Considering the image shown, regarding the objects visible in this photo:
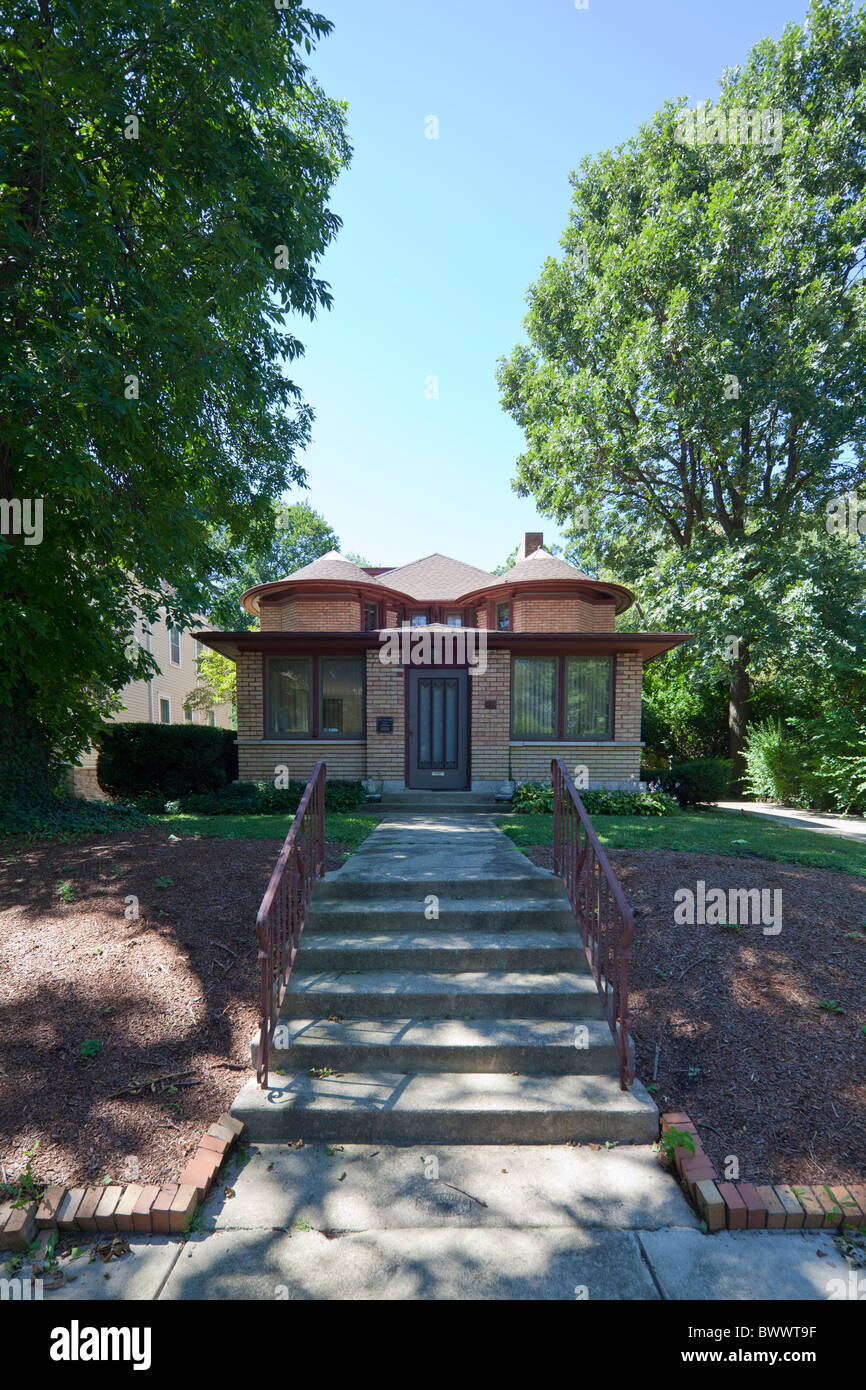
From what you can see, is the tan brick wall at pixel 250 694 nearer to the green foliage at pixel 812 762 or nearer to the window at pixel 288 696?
the window at pixel 288 696

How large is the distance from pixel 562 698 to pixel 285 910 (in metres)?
8.72

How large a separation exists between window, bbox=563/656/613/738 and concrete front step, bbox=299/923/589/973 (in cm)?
792

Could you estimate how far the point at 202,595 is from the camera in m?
7.68

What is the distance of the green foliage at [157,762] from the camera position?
1152 centimetres

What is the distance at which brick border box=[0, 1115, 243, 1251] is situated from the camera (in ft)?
8.56

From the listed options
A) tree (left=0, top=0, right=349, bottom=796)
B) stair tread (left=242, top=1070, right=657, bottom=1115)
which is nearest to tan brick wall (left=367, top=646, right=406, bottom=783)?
tree (left=0, top=0, right=349, bottom=796)

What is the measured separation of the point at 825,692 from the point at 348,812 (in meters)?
12.3

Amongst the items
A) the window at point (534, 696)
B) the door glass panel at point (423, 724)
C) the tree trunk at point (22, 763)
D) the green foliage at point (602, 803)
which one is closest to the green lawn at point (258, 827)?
the tree trunk at point (22, 763)

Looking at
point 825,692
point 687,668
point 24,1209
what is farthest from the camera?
point 687,668

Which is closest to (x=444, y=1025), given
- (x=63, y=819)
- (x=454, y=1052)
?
(x=454, y=1052)

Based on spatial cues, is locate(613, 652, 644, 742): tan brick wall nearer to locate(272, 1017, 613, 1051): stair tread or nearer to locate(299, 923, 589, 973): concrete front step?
locate(299, 923, 589, 973): concrete front step

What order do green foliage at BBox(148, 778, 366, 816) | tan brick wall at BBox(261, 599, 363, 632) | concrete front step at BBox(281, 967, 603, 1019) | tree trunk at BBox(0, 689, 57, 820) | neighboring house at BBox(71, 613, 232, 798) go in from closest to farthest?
concrete front step at BBox(281, 967, 603, 1019) → tree trunk at BBox(0, 689, 57, 820) → green foliage at BBox(148, 778, 366, 816) → tan brick wall at BBox(261, 599, 363, 632) → neighboring house at BBox(71, 613, 232, 798)
